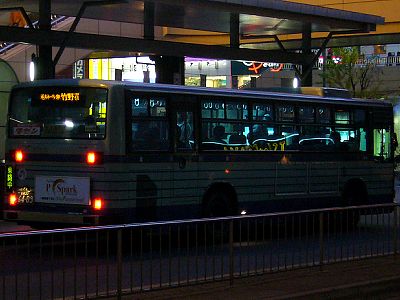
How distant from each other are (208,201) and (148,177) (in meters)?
1.92

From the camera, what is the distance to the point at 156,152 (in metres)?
15.6

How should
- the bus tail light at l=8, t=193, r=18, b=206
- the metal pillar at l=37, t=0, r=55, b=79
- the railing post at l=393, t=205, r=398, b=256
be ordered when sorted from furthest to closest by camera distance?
1. the metal pillar at l=37, t=0, r=55, b=79
2. the bus tail light at l=8, t=193, r=18, b=206
3. the railing post at l=393, t=205, r=398, b=256

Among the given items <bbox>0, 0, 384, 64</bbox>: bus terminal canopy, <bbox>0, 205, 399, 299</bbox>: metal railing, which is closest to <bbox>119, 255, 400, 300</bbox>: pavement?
<bbox>0, 205, 399, 299</bbox>: metal railing

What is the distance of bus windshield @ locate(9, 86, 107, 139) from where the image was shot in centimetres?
1494

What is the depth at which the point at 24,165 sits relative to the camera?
51.0 ft

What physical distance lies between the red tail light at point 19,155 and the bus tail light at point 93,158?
1527 millimetres

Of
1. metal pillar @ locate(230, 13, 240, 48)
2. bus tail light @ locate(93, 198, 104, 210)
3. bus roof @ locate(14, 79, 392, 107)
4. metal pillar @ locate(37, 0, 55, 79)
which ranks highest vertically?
metal pillar @ locate(230, 13, 240, 48)

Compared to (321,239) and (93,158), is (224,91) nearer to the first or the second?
(93,158)

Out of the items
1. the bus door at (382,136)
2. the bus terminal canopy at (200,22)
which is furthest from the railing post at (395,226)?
the bus terminal canopy at (200,22)

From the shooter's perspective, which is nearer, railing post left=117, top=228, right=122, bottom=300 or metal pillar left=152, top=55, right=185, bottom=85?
railing post left=117, top=228, right=122, bottom=300

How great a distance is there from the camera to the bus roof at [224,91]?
1512cm

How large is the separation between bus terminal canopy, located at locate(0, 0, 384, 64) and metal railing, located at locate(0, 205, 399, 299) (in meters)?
8.14

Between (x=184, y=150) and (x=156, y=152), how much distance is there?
0.79 metres

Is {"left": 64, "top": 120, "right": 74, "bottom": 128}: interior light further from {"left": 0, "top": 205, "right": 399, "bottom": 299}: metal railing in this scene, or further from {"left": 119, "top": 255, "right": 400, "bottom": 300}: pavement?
{"left": 119, "top": 255, "right": 400, "bottom": 300}: pavement
